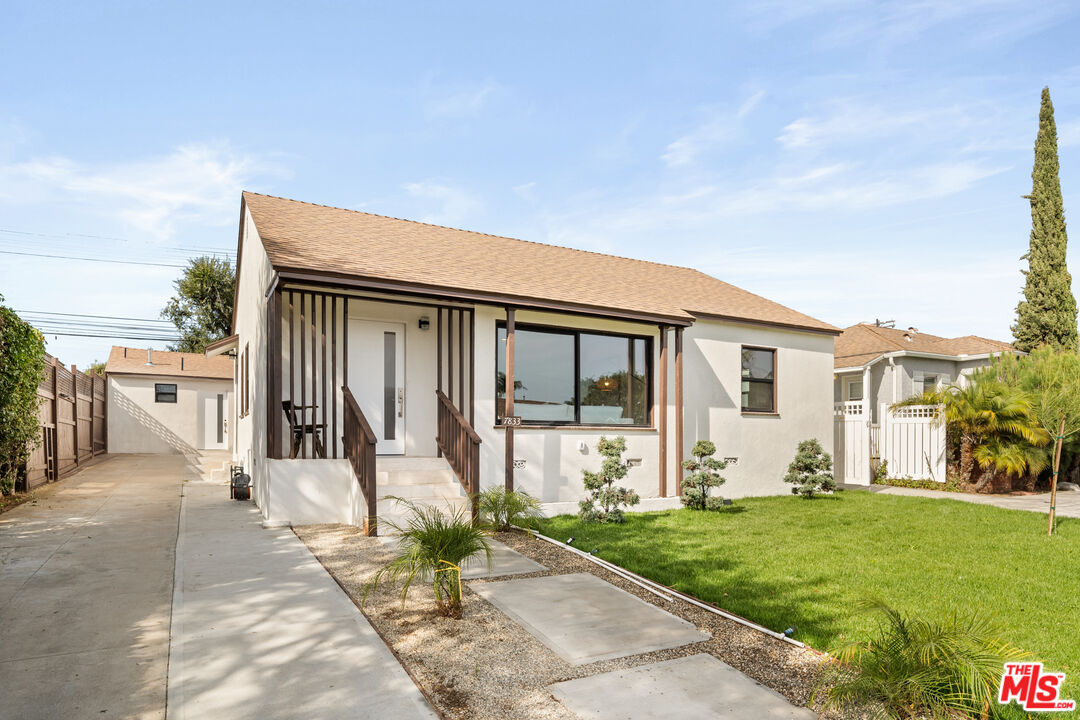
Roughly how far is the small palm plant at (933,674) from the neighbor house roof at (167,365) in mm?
26107

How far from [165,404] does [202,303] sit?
1034 cm

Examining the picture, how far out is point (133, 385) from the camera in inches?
939

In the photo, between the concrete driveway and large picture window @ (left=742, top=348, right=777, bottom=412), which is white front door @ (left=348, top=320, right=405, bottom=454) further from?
large picture window @ (left=742, top=348, right=777, bottom=412)

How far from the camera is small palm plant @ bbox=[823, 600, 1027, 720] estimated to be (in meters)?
2.78

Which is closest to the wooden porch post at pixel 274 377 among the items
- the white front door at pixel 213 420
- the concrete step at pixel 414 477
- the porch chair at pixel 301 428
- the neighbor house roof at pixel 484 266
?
the porch chair at pixel 301 428

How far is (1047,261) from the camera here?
1725cm

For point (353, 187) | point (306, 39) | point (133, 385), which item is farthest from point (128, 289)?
point (306, 39)

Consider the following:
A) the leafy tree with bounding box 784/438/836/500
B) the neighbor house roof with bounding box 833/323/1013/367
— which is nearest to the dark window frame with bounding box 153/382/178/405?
the leafy tree with bounding box 784/438/836/500

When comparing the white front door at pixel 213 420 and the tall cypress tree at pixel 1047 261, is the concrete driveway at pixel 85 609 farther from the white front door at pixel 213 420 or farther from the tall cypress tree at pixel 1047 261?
the tall cypress tree at pixel 1047 261

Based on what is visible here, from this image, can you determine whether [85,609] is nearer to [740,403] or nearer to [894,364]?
[740,403]

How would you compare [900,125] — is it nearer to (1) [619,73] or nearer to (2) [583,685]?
(1) [619,73]

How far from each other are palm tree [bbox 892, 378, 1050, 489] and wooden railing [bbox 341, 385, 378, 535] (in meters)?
11.5

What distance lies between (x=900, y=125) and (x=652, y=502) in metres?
8.53

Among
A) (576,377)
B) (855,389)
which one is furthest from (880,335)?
(576,377)
